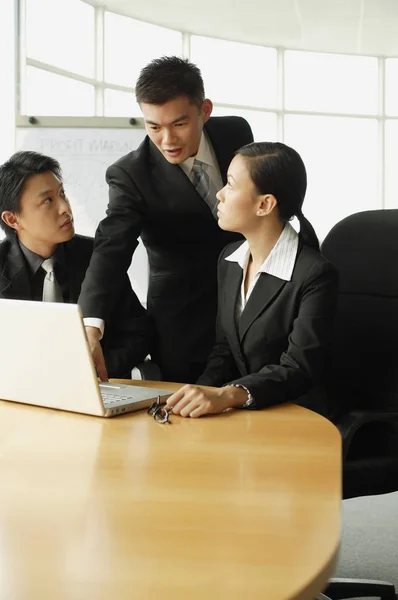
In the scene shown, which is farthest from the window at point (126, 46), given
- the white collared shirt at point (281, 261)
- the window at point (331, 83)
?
the white collared shirt at point (281, 261)

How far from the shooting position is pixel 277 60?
8.82 m

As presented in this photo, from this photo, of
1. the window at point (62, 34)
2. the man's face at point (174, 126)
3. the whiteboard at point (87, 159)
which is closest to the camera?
the man's face at point (174, 126)

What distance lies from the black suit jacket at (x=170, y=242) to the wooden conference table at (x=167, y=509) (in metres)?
0.97

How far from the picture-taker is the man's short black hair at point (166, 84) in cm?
214

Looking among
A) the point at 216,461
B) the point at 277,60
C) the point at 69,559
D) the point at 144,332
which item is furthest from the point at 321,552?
the point at 277,60

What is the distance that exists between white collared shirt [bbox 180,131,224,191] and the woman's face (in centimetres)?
40

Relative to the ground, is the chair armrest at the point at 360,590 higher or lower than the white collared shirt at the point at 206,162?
lower

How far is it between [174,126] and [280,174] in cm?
37

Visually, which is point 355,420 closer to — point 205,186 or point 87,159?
point 205,186

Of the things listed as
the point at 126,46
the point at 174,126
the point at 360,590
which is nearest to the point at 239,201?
the point at 174,126

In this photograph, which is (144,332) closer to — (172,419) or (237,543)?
(172,419)

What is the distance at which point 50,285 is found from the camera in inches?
92.4

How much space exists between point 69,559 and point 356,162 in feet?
29.1

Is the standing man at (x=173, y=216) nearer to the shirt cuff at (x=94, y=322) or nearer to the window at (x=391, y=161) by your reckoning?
the shirt cuff at (x=94, y=322)
